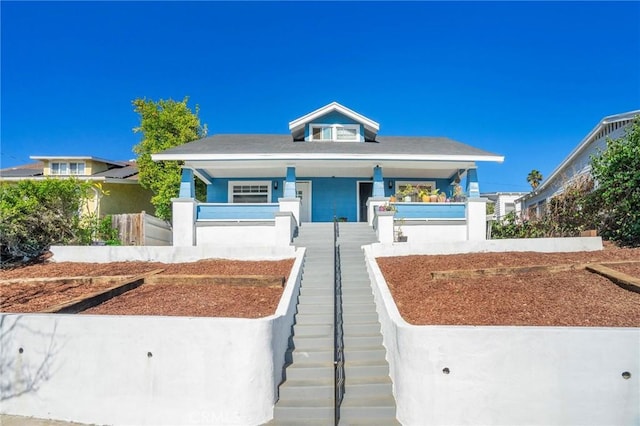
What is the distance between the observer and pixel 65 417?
16.7 ft

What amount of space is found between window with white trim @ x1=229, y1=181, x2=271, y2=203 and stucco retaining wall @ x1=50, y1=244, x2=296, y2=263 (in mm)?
6291

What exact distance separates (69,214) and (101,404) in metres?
9.07

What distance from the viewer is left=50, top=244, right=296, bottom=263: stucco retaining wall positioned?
9992 millimetres

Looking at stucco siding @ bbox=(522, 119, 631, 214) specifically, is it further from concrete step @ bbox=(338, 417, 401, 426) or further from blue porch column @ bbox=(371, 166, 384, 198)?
concrete step @ bbox=(338, 417, 401, 426)

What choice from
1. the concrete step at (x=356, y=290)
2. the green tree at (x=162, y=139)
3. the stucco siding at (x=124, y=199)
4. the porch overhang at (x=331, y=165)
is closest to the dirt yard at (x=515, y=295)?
the concrete step at (x=356, y=290)

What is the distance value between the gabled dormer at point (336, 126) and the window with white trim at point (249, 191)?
2.73 m

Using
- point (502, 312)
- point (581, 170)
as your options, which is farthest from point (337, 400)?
point (581, 170)

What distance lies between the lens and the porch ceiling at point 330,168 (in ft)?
44.7

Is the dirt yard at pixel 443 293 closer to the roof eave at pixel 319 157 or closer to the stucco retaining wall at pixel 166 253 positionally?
the stucco retaining wall at pixel 166 253

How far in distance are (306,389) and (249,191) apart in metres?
11.9

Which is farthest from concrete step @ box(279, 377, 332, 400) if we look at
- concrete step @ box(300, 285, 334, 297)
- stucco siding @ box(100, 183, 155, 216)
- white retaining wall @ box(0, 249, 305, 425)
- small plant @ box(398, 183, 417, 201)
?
stucco siding @ box(100, 183, 155, 216)

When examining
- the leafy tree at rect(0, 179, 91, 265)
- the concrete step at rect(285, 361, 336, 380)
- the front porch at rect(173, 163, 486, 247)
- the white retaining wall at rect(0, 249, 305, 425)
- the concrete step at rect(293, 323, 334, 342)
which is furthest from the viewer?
the front porch at rect(173, 163, 486, 247)

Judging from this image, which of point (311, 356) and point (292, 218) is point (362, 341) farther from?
point (292, 218)

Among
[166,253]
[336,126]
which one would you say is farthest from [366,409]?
[336,126]
